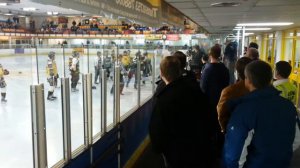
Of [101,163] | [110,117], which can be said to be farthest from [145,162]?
[101,163]

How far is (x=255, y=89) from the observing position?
1766mm

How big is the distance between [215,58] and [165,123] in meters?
2.15

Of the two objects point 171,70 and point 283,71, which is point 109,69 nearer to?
point 171,70

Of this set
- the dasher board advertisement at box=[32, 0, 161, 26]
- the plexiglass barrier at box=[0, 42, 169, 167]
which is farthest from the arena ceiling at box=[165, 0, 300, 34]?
the plexiglass barrier at box=[0, 42, 169, 167]

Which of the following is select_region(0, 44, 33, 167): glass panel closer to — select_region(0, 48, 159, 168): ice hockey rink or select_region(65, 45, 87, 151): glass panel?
select_region(0, 48, 159, 168): ice hockey rink

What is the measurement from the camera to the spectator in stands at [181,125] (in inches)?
75.9

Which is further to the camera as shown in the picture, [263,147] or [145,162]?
[145,162]

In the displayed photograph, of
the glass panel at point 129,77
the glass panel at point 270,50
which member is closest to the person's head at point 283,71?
the glass panel at point 129,77

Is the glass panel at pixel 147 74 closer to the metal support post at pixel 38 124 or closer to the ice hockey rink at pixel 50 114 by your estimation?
the ice hockey rink at pixel 50 114

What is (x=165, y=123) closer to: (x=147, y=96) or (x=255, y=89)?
(x=255, y=89)

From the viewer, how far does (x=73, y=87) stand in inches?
139

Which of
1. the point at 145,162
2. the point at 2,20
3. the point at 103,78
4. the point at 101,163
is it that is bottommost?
the point at 145,162

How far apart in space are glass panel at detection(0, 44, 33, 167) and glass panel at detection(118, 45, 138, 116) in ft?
4.96

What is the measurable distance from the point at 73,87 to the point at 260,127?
7.82ft
